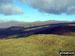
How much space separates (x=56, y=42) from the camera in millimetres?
49938

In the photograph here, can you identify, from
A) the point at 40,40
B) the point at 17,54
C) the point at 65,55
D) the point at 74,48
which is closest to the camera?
the point at 65,55

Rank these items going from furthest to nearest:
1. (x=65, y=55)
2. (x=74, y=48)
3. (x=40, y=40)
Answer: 1. (x=40, y=40)
2. (x=74, y=48)
3. (x=65, y=55)

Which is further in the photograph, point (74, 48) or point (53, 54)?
point (74, 48)

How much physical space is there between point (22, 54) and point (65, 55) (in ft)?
39.0

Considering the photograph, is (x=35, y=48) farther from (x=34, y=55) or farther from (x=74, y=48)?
(x=74, y=48)

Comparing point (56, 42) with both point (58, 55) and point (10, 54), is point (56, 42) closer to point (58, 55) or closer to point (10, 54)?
point (58, 55)

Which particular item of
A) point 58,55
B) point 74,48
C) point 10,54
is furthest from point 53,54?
point 10,54

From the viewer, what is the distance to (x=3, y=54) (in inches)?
1494

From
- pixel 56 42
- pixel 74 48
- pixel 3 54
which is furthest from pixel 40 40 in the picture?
pixel 3 54

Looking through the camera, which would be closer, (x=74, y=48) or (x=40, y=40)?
(x=74, y=48)

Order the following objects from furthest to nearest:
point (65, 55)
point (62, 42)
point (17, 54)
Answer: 1. point (62, 42)
2. point (17, 54)
3. point (65, 55)

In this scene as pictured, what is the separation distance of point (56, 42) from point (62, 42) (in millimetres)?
2232

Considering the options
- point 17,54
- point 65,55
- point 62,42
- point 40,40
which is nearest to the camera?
point 65,55

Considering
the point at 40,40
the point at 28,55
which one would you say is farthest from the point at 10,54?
the point at 40,40
